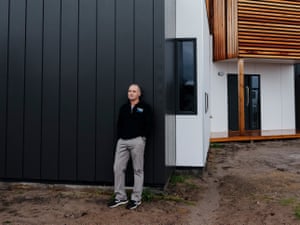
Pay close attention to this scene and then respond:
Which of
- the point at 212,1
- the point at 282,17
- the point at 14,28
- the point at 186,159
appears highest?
the point at 212,1

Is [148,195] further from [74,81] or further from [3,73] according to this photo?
[3,73]

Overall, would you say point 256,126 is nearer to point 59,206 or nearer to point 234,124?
point 234,124

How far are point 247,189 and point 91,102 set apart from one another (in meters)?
2.61

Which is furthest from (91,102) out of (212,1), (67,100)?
(212,1)

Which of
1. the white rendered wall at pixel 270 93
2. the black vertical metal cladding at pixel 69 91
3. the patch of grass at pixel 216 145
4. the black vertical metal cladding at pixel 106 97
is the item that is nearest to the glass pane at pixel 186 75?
the black vertical metal cladding at pixel 106 97

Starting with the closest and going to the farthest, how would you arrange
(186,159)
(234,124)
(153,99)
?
(153,99) < (186,159) < (234,124)

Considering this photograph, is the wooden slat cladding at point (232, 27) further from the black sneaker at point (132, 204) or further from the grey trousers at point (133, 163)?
the black sneaker at point (132, 204)

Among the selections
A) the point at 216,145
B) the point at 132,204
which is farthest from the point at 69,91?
the point at 216,145

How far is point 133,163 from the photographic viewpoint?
3322 mm

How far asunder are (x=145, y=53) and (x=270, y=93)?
8.42 m

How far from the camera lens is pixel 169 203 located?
340 centimetres

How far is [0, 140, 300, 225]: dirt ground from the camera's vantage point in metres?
2.91

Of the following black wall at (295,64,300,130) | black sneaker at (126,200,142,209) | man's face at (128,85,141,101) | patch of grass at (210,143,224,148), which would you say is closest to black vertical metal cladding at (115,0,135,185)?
man's face at (128,85,141,101)

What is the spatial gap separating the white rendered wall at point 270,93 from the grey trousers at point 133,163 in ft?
23.6
